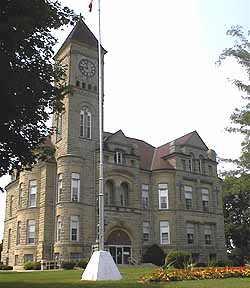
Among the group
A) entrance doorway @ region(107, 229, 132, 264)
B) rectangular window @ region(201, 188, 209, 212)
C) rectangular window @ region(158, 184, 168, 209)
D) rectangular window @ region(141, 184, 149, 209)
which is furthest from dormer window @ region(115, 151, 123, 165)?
rectangular window @ region(201, 188, 209, 212)

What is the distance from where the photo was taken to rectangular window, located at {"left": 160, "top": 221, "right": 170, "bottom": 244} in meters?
48.5

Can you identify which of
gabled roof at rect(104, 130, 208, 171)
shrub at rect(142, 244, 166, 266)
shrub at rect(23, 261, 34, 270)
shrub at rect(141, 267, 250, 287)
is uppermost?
gabled roof at rect(104, 130, 208, 171)

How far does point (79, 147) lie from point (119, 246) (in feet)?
37.5

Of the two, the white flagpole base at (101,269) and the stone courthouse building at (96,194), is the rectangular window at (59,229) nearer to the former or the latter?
the stone courthouse building at (96,194)

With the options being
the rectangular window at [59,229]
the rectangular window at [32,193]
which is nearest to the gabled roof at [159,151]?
the rectangular window at [32,193]

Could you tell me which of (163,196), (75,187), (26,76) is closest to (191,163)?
(163,196)

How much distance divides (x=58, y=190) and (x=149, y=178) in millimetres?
12076

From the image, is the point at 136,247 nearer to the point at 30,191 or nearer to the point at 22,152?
the point at 30,191

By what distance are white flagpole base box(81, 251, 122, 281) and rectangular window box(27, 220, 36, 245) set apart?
25025mm

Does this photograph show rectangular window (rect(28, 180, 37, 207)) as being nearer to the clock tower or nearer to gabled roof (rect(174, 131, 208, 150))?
the clock tower

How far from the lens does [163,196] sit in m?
50.0

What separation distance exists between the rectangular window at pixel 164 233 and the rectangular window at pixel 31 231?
1451 cm

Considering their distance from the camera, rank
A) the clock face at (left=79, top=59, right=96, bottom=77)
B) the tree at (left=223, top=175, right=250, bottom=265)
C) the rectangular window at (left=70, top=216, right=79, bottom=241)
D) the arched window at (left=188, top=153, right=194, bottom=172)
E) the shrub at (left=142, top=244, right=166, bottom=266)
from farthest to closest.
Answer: the tree at (left=223, top=175, right=250, bottom=265) → the arched window at (left=188, top=153, right=194, bottom=172) → the clock face at (left=79, top=59, right=96, bottom=77) → the shrub at (left=142, top=244, right=166, bottom=266) → the rectangular window at (left=70, top=216, right=79, bottom=241)

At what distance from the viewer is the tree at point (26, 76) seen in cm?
1311
